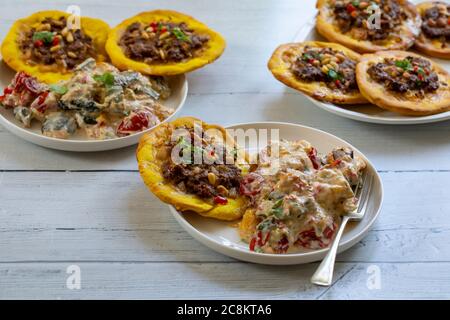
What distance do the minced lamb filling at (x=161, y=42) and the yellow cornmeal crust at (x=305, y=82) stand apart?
0.58 m

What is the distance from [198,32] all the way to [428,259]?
235 centimetres

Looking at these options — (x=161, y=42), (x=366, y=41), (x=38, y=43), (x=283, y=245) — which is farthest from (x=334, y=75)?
(x=38, y=43)

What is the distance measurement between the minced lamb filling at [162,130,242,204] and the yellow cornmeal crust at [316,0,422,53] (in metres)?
1.72

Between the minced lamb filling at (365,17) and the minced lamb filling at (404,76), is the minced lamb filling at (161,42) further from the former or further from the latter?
the minced lamb filling at (404,76)

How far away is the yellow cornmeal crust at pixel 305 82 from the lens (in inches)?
156

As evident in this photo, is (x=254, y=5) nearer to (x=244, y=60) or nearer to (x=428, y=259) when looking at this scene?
(x=244, y=60)

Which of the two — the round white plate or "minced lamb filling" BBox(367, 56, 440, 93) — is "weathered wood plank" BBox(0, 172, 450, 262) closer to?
the round white plate

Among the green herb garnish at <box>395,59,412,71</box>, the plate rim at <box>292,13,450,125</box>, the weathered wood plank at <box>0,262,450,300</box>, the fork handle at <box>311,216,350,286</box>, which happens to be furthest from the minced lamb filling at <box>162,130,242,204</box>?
the green herb garnish at <box>395,59,412,71</box>

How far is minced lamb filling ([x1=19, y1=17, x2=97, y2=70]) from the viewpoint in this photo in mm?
4242

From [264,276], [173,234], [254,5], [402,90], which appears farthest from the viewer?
[254,5]

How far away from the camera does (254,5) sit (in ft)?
18.3

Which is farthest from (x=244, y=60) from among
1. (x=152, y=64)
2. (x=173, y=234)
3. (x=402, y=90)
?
(x=173, y=234)

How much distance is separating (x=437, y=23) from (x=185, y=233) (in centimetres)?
287

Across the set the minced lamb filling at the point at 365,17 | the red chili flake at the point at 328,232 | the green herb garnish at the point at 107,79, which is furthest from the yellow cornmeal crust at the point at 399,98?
the green herb garnish at the point at 107,79
